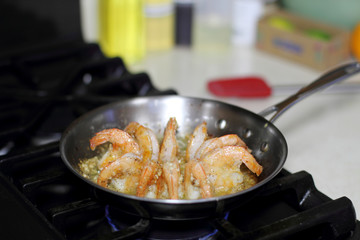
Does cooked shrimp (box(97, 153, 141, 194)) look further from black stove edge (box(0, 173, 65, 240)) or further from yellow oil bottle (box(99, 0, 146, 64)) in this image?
yellow oil bottle (box(99, 0, 146, 64))

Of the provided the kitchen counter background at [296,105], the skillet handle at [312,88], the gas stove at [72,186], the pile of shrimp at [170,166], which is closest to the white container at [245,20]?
the kitchen counter background at [296,105]

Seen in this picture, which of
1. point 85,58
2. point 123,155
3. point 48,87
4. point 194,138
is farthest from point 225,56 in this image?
point 123,155

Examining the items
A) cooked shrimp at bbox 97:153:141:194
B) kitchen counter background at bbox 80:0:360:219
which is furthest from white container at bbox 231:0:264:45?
cooked shrimp at bbox 97:153:141:194

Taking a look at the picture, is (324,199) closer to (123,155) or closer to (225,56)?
(123,155)

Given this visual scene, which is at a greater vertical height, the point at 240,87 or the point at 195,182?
the point at 195,182

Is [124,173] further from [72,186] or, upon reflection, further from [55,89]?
[55,89]

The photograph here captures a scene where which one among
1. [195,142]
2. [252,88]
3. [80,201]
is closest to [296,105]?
[252,88]
